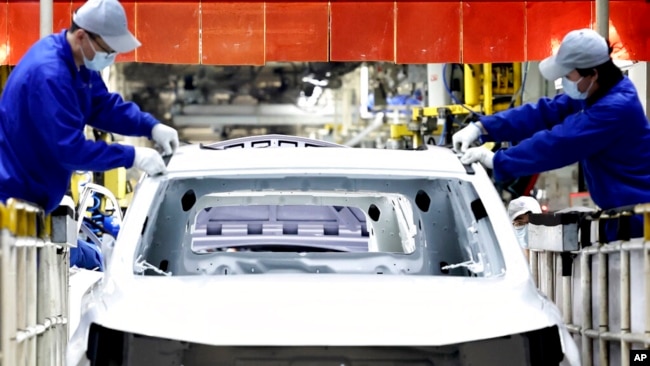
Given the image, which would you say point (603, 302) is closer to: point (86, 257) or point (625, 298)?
point (625, 298)

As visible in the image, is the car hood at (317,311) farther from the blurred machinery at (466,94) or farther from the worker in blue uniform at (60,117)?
the blurred machinery at (466,94)

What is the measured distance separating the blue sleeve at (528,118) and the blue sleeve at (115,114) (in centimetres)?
172

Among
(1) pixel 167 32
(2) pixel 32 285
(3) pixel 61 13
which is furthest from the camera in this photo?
(1) pixel 167 32

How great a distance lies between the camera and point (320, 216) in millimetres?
8695

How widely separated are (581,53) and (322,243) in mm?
2620

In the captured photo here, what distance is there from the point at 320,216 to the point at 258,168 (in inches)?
162

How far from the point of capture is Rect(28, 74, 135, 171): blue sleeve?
493 cm

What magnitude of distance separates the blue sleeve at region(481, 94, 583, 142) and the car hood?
2.19m

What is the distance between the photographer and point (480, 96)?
47.8 ft

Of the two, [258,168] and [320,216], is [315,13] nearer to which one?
[320,216]

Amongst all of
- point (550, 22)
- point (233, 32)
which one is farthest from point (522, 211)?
point (233, 32)

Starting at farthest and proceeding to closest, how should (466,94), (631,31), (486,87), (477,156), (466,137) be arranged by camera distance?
(466,94)
(486,87)
(631,31)
(466,137)
(477,156)

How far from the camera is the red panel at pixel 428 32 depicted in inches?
442

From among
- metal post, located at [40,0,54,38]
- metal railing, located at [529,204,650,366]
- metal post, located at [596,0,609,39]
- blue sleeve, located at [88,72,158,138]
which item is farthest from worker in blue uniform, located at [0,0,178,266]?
metal post, located at [596,0,609,39]
